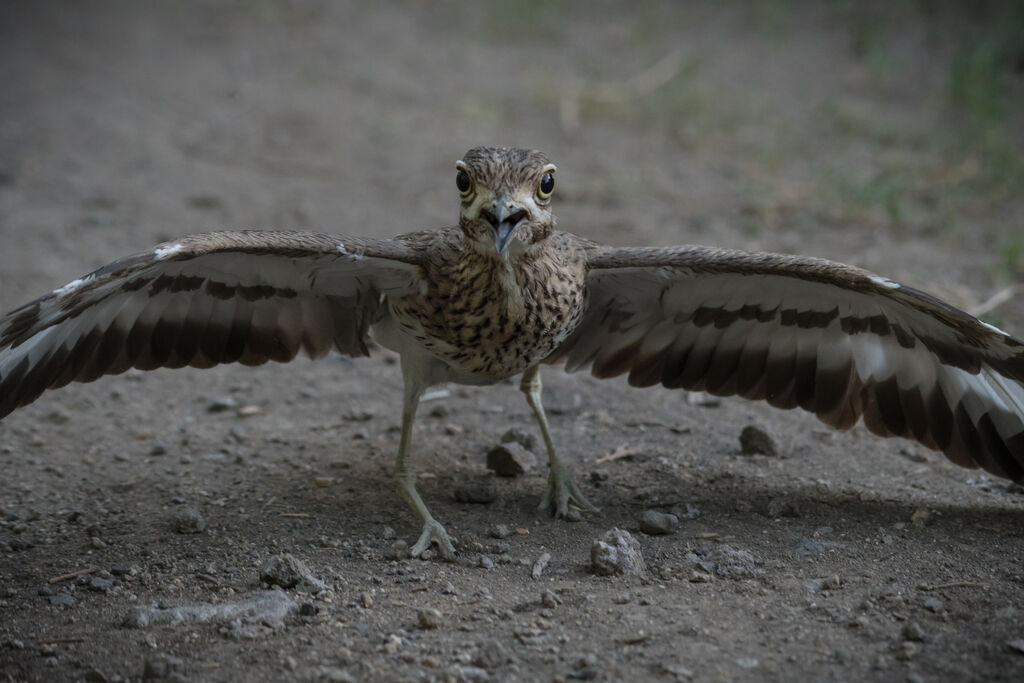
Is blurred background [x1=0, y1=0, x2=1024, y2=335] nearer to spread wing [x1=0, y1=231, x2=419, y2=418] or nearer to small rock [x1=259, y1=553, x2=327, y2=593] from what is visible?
spread wing [x1=0, y1=231, x2=419, y2=418]

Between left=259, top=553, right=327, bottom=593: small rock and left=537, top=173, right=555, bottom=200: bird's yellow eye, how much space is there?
1.50m

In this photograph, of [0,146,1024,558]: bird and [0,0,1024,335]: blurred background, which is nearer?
[0,146,1024,558]: bird

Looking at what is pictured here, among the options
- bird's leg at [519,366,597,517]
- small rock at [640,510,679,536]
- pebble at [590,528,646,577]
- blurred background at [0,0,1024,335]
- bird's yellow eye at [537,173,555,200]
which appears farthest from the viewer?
blurred background at [0,0,1024,335]

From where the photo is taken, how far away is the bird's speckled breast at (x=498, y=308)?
4.08 metres

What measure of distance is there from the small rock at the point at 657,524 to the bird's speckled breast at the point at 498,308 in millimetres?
719

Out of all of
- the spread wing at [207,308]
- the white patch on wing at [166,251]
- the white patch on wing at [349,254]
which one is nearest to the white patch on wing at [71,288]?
the spread wing at [207,308]

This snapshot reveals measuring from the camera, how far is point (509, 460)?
185 inches

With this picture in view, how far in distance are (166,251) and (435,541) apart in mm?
1392

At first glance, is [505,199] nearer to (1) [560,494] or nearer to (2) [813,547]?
(1) [560,494]

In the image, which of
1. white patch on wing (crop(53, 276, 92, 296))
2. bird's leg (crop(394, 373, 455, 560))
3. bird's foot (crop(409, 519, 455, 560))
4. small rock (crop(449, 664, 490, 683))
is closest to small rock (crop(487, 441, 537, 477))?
bird's leg (crop(394, 373, 455, 560))

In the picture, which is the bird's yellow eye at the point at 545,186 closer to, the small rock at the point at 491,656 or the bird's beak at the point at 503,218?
the bird's beak at the point at 503,218

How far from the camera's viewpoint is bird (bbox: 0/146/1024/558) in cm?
395

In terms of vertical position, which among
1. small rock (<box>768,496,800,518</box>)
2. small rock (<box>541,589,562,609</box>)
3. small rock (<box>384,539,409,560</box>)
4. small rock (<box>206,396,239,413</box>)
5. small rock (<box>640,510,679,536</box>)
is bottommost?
small rock (<box>384,539,409,560</box>)

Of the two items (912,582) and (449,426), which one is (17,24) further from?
(912,582)
